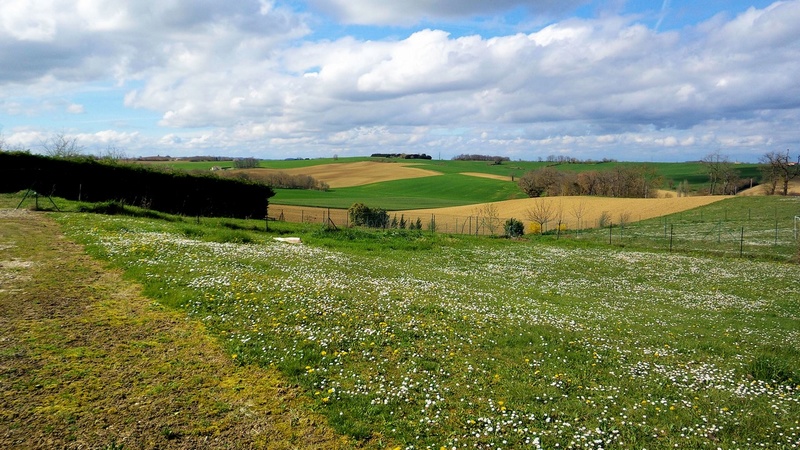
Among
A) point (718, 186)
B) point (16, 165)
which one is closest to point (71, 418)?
point (16, 165)

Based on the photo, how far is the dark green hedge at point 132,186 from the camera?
1470 inches

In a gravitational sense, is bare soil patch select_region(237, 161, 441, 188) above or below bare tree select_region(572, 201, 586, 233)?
above

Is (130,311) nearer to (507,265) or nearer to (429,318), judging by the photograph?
(429,318)

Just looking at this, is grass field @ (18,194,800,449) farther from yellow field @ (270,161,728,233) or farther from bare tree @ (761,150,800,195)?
bare tree @ (761,150,800,195)

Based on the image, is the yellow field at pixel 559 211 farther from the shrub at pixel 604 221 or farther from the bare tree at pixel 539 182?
the bare tree at pixel 539 182

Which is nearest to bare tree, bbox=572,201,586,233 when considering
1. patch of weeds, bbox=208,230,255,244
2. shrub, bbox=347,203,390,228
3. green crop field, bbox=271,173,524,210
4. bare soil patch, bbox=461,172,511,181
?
green crop field, bbox=271,173,524,210

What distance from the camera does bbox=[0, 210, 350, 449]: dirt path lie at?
7.36 metres

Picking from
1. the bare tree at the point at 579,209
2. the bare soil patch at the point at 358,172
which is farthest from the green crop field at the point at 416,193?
the bare tree at the point at 579,209

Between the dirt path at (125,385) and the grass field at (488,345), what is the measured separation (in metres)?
0.71

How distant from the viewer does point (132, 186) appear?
43719 millimetres

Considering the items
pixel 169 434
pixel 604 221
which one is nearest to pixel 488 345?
pixel 169 434

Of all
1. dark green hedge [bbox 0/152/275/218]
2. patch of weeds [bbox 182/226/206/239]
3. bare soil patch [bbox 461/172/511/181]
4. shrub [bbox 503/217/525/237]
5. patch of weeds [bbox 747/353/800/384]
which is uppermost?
bare soil patch [bbox 461/172/511/181]

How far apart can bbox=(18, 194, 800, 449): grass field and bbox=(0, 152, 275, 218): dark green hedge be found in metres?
16.8

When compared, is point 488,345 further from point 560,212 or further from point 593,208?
point 593,208
